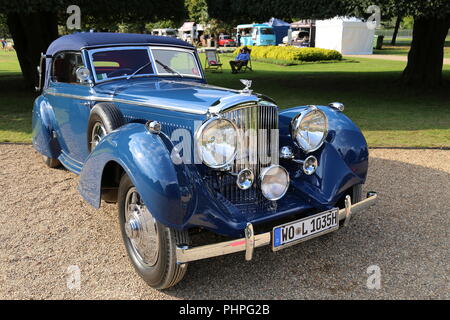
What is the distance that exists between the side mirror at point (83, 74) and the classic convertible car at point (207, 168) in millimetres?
12

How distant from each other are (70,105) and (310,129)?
2.76 metres

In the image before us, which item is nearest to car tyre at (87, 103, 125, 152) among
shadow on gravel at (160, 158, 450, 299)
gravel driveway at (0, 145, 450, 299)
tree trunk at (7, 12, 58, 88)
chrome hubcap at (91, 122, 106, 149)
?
chrome hubcap at (91, 122, 106, 149)

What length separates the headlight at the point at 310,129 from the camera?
350 cm

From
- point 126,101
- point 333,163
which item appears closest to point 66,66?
point 126,101

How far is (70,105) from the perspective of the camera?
15.4ft

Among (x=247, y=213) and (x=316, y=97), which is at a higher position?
(x=247, y=213)

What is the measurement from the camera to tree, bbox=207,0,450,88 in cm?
906

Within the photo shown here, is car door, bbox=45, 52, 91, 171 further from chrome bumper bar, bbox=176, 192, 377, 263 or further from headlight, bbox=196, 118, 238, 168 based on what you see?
chrome bumper bar, bbox=176, 192, 377, 263

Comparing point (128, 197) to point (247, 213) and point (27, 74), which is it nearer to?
point (247, 213)

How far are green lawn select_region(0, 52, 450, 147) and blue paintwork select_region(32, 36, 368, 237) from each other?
3.50 meters

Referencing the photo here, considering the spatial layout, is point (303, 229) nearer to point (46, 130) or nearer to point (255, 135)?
point (255, 135)

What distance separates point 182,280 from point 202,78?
2611 millimetres
